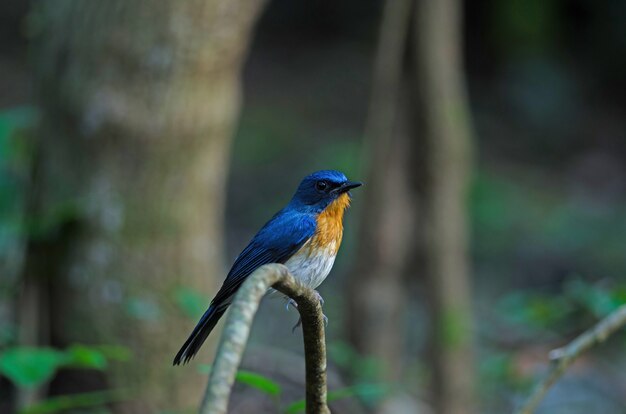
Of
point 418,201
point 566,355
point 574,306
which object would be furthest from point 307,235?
point 418,201

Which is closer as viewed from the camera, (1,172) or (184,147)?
(184,147)

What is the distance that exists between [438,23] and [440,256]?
1325 mm

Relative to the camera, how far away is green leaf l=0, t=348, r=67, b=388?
134 inches

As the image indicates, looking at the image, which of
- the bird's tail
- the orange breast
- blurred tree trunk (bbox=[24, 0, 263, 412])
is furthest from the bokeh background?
the orange breast

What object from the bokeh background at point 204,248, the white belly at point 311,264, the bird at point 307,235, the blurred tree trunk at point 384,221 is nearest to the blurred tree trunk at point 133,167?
the bokeh background at point 204,248

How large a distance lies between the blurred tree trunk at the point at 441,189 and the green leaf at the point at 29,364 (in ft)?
8.83

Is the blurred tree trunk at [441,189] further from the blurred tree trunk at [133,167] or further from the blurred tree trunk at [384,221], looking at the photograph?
the blurred tree trunk at [133,167]

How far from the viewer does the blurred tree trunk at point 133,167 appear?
4.38 meters

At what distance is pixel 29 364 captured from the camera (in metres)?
3.48

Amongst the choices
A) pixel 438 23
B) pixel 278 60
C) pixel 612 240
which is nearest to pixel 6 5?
pixel 278 60

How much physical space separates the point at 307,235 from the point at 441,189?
252cm

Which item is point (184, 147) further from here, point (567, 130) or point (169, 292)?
point (567, 130)

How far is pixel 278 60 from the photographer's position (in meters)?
13.7

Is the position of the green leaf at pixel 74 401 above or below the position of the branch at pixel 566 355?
below
